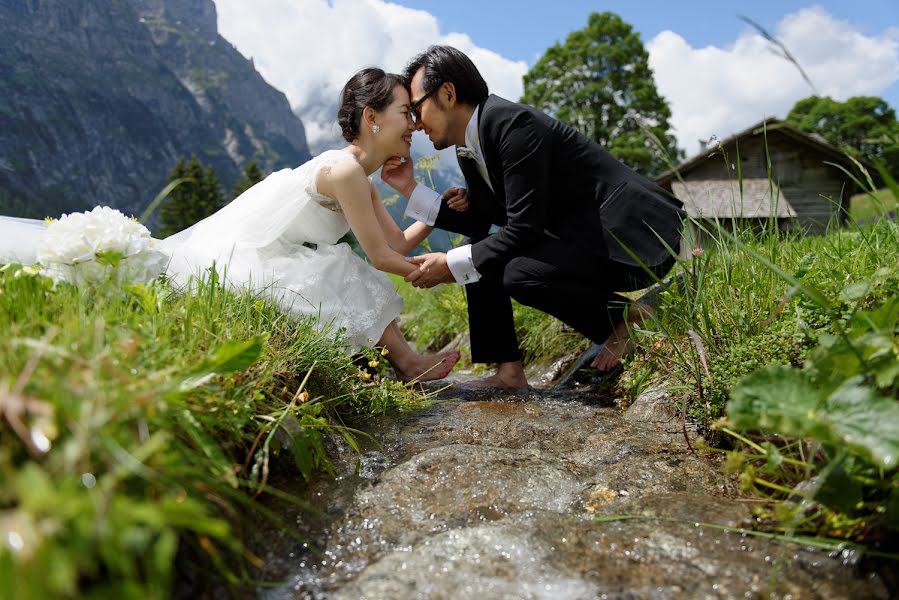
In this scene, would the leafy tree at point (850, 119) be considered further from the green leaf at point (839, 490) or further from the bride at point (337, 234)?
the green leaf at point (839, 490)

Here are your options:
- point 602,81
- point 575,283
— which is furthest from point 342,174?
point 602,81

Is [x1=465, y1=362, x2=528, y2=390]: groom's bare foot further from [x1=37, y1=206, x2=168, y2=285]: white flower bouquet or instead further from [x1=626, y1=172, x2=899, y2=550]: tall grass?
[x1=37, y1=206, x2=168, y2=285]: white flower bouquet

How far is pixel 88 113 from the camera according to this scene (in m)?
135

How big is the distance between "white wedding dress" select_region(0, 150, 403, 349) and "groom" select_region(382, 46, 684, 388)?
435mm

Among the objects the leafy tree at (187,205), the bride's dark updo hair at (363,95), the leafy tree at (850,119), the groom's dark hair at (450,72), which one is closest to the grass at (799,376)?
the groom's dark hair at (450,72)

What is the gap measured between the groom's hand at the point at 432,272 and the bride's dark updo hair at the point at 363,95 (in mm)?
930

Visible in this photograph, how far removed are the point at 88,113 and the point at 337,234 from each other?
162 meters

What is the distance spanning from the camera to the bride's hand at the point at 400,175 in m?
4.02

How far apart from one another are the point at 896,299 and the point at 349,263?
107 inches

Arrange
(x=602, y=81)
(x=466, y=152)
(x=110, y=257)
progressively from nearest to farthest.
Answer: (x=110, y=257)
(x=466, y=152)
(x=602, y=81)

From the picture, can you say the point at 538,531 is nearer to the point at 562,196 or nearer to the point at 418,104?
the point at 562,196

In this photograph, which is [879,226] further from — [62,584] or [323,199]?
[62,584]

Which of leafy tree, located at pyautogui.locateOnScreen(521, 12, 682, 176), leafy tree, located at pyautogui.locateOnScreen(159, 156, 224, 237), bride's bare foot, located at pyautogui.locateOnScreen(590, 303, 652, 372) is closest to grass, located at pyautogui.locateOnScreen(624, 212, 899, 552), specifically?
bride's bare foot, located at pyautogui.locateOnScreen(590, 303, 652, 372)

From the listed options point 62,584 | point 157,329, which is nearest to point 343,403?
point 157,329
